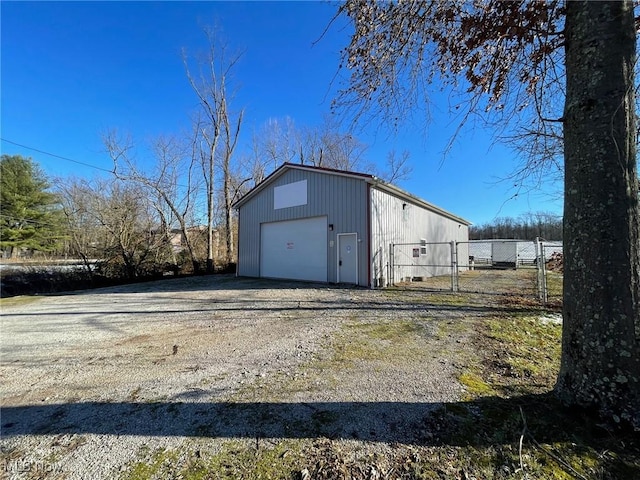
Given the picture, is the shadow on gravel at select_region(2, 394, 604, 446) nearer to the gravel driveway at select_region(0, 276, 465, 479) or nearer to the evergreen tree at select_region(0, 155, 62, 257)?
the gravel driveway at select_region(0, 276, 465, 479)

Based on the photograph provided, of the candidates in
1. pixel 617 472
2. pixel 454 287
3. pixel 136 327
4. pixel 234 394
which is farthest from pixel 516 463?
pixel 454 287

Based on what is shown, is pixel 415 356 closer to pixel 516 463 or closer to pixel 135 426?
pixel 516 463

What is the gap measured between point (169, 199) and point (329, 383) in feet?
69.9

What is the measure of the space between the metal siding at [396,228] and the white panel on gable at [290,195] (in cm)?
336

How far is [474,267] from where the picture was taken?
10977 millimetres

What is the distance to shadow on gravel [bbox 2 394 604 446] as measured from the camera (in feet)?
7.49

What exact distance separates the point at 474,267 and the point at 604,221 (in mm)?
9513

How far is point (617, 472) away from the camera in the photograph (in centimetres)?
185

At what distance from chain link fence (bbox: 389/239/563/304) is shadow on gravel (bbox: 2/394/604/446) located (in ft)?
22.1

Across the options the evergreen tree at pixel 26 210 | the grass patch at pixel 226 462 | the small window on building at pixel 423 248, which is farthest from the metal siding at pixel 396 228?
the evergreen tree at pixel 26 210

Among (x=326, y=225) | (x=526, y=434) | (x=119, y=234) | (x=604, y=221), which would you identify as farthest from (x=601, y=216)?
(x=119, y=234)

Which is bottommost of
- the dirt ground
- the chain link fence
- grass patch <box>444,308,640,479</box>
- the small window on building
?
the dirt ground

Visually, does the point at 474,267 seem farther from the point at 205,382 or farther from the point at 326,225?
the point at 205,382

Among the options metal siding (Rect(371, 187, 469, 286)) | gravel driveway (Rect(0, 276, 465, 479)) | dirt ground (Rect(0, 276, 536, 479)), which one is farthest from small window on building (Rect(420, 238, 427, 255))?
gravel driveway (Rect(0, 276, 465, 479))
